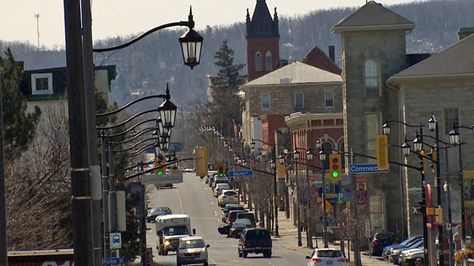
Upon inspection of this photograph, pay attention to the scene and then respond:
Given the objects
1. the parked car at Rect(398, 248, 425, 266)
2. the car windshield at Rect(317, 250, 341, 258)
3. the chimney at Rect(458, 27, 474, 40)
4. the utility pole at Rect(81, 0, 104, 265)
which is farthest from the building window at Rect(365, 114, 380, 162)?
the utility pole at Rect(81, 0, 104, 265)

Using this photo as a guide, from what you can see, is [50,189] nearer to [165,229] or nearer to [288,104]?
[165,229]

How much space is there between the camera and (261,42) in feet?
568

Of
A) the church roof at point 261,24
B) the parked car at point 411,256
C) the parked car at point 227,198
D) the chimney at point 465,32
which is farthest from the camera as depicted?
the church roof at point 261,24

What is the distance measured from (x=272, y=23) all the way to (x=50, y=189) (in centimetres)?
12960

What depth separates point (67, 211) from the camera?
4531cm

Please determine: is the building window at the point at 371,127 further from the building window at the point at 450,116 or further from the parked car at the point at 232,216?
the parked car at the point at 232,216

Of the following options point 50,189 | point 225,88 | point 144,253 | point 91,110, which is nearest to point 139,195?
point 144,253

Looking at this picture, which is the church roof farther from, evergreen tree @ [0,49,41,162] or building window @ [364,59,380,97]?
evergreen tree @ [0,49,41,162]

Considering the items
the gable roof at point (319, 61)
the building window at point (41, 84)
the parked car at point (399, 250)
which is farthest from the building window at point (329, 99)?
the parked car at point (399, 250)

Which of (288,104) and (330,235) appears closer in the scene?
(330,235)

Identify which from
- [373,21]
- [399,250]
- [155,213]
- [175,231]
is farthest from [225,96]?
[399,250]

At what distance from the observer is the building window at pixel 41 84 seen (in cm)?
7756

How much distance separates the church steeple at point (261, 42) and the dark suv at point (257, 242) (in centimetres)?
9966

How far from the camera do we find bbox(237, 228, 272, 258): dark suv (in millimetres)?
71250
